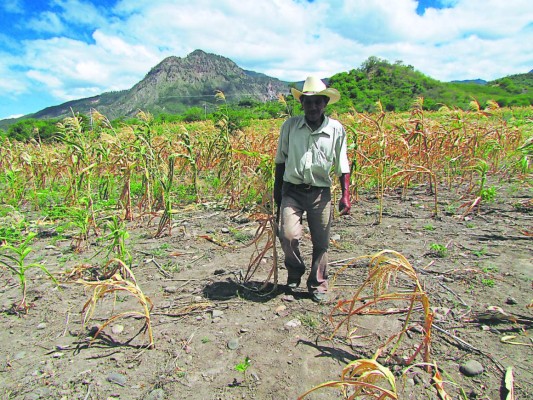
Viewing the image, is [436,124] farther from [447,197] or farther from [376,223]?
[376,223]

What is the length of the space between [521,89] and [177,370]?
72.2 meters

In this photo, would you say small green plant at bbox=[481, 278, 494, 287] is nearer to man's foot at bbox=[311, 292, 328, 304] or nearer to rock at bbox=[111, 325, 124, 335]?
man's foot at bbox=[311, 292, 328, 304]

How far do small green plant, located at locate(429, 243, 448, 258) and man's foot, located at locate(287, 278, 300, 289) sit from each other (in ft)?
4.25

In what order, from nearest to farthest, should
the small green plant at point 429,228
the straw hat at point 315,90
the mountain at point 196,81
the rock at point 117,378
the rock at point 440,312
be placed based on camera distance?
the rock at point 117,378 < the rock at point 440,312 < the straw hat at point 315,90 < the small green plant at point 429,228 < the mountain at point 196,81

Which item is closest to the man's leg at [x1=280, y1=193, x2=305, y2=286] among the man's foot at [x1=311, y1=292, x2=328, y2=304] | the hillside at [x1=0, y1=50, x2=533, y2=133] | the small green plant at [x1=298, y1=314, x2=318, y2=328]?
the man's foot at [x1=311, y1=292, x2=328, y2=304]

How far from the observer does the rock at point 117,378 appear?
1851mm

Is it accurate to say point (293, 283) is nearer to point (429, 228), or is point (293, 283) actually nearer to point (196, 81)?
point (429, 228)

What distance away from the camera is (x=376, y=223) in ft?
13.5

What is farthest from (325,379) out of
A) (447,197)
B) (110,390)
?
(447,197)

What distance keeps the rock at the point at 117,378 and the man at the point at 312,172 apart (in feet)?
4.20

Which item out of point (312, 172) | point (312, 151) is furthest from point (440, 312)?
point (312, 151)

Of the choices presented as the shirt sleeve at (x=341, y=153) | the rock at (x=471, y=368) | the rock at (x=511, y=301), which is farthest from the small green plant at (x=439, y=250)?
the rock at (x=471, y=368)

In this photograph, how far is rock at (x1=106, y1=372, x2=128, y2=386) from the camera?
185 cm

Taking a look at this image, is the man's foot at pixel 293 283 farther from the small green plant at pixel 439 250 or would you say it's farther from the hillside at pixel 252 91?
the hillside at pixel 252 91
